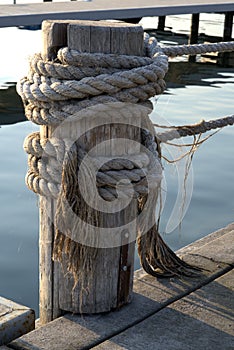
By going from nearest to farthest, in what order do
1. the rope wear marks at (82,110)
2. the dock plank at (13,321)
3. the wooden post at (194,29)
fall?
1. the rope wear marks at (82,110)
2. the dock plank at (13,321)
3. the wooden post at (194,29)

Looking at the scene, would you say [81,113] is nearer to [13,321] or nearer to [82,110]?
[82,110]

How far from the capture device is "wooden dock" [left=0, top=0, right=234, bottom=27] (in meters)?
11.9

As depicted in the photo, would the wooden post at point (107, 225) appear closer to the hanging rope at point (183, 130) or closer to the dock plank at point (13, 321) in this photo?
the dock plank at point (13, 321)

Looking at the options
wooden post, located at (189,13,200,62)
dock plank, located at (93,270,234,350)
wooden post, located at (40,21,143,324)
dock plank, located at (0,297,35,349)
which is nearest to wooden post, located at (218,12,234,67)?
wooden post, located at (189,13,200,62)

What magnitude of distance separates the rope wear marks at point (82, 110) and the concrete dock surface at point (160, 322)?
0.22 metres

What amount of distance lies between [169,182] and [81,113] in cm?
360

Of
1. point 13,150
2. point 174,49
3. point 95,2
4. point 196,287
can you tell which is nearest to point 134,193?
point 196,287

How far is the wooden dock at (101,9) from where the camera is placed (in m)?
11.9

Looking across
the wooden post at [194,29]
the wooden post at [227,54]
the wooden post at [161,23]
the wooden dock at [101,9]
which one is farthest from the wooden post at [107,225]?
the wooden post at [161,23]

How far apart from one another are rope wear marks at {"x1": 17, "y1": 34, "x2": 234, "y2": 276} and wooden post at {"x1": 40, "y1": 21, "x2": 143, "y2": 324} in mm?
39

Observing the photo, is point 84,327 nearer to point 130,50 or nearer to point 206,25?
point 130,50

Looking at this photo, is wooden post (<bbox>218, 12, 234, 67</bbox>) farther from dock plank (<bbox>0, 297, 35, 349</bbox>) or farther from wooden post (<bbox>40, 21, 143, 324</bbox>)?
dock plank (<bbox>0, 297, 35, 349</bbox>)

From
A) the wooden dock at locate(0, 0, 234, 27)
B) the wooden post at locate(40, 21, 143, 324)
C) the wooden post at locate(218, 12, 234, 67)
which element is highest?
the wooden post at locate(40, 21, 143, 324)

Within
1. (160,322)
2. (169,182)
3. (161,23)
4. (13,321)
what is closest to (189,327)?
(160,322)
